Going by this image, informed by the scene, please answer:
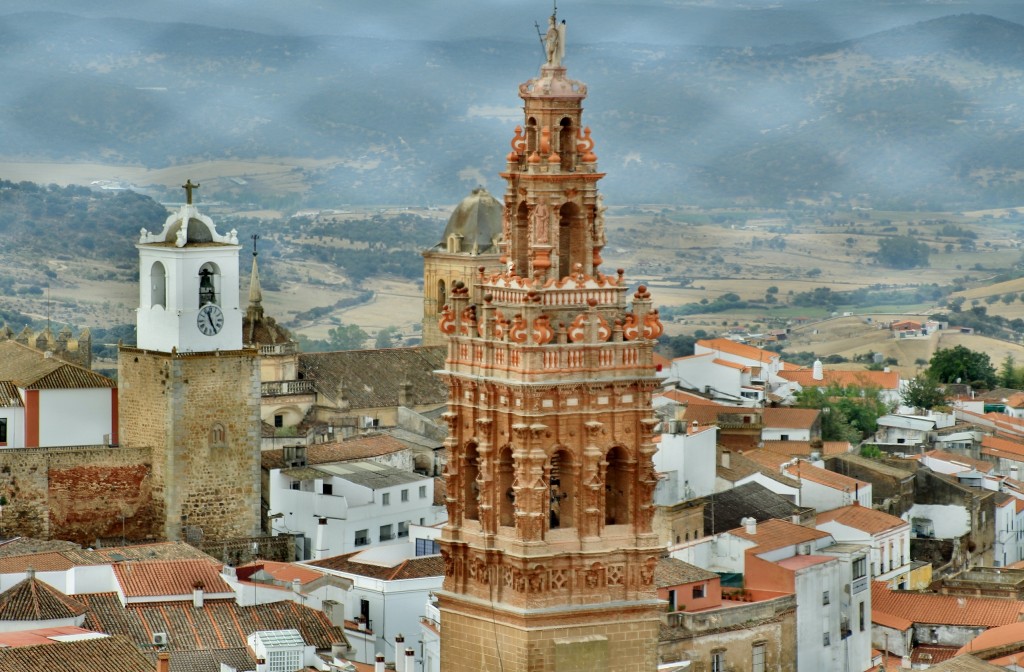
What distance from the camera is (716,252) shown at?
16350 cm

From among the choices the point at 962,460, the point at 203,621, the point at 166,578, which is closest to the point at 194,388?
the point at 166,578

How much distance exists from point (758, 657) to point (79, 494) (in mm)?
14676

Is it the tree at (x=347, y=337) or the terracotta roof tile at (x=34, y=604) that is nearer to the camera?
the terracotta roof tile at (x=34, y=604)

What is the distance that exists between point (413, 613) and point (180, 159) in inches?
2908

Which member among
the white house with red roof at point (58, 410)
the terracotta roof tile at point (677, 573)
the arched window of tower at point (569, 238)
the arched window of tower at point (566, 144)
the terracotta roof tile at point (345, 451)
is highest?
the arched window of tower at point (566, 144)

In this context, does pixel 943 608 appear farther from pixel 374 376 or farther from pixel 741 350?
pixel 741 350

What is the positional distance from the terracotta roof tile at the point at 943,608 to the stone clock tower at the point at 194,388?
42.9ft

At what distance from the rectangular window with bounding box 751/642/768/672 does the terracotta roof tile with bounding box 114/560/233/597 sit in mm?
10011

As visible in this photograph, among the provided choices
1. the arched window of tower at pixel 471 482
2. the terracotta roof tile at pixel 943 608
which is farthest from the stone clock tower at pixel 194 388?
the arched window of tower at pixel 471 482

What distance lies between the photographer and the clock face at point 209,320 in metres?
58.4

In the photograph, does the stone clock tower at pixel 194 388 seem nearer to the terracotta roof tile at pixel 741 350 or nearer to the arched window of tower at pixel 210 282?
the arched window of tower at pixel 210 282

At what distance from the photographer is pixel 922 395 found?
315 feet

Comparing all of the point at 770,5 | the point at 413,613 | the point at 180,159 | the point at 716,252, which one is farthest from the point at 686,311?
the point at 413,613

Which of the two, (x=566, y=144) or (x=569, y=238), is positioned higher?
(x=566, y=144)
